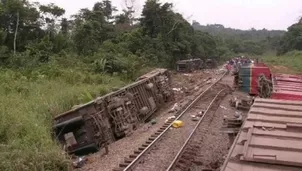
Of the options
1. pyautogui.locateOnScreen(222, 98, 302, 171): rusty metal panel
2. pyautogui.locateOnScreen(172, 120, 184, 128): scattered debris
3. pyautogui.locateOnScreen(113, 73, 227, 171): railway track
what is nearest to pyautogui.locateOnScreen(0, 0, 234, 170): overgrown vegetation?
pyautogui.locateOnScreen(113, 73, 227, 171): railway track

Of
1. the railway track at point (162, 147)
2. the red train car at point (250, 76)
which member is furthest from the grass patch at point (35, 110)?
the red train car at point (250, 76)

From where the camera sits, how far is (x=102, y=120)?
1245 centimetres

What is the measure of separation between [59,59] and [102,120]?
12298 millimetres

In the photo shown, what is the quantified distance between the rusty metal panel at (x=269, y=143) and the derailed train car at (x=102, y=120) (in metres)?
5.80

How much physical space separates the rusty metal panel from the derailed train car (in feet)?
19.0

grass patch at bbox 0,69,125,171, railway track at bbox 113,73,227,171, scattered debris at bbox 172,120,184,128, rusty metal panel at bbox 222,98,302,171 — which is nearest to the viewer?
rusty metal panel at bbox 222,98,302,171

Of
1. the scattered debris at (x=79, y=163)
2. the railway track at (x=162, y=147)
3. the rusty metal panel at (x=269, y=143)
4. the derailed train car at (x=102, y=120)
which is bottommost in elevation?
the scattered debris at (x=79, y=163)

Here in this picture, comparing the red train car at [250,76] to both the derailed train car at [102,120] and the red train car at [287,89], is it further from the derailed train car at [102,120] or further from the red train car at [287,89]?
the derailed train car at [102,120]

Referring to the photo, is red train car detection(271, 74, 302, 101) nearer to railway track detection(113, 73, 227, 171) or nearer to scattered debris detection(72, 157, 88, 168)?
railway track detection(113, 73, 227, 171)

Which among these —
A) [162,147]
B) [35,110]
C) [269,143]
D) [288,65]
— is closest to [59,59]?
[35,110]

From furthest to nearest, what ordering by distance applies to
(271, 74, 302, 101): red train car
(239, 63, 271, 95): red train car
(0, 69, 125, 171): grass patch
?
(239, 63, 271, 95): red train car, (271, 74, 302, 101): red train car, (0, 69, 125, 171): grass patch

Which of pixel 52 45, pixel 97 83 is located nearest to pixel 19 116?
pixel 97 83

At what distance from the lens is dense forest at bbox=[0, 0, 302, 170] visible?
34.1 feet

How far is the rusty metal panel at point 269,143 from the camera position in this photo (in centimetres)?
484
